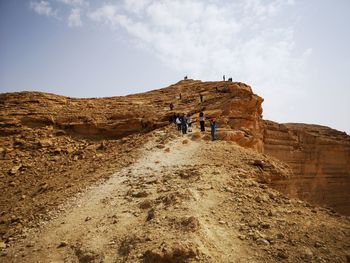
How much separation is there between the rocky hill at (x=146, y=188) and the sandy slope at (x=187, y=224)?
0.10 ft

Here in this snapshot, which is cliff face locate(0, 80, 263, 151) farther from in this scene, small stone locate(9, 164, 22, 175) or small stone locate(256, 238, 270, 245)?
small stone locate(256, 238, 270, 245)

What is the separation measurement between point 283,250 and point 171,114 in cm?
1242

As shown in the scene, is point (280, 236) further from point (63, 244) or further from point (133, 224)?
point (63, 244)

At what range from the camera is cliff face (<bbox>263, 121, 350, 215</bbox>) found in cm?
2738

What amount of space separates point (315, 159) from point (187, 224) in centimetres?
2566

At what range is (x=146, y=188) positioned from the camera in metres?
10.5

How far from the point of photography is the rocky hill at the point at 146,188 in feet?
24.0

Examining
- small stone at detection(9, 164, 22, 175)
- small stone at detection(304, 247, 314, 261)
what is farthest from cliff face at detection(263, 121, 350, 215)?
small stone at detection(304, 247, 314, 261)

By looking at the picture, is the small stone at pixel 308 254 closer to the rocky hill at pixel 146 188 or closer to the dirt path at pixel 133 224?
the rocky hill at pixel 146 188

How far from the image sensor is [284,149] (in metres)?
27.6

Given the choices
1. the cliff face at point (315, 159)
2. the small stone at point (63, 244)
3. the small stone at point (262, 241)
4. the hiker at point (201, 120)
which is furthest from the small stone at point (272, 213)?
the cliff face at point (315, 159)

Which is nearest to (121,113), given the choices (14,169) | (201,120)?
Answer: (201,120)

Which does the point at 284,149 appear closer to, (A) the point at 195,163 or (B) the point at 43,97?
(A) the point at 195,163

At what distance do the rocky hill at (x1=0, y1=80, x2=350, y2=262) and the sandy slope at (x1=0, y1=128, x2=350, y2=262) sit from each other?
3 centimetres
